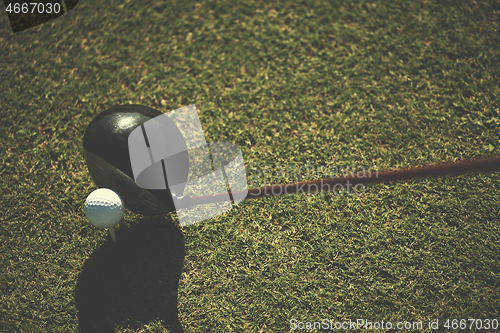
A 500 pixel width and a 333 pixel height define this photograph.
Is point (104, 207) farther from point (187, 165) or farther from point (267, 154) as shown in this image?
point (267, 154)

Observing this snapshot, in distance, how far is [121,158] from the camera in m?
2.75

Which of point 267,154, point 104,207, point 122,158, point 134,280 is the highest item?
point 122,158

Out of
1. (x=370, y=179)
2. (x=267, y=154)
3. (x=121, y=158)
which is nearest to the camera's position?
(x=121, y=158)

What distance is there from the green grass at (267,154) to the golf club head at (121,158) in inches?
17.4

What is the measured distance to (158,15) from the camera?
14.9 feet

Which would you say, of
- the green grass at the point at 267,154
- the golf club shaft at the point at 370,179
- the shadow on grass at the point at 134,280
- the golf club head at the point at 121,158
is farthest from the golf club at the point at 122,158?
the golf club shaft at the point at 370,179

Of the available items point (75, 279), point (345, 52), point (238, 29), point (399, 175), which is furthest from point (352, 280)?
point (238, 29)

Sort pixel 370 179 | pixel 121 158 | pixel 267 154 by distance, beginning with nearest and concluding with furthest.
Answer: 1. pixel 121 158
2. pixel 370 179
3. pixel 267 154

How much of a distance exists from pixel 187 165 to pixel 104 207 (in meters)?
0.71

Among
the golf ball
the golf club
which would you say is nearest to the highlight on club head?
the golf club

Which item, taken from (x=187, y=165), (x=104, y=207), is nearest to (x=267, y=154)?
(x=187, y=165)

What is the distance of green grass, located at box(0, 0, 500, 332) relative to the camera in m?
2.93

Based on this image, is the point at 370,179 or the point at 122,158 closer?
the point at 122,158

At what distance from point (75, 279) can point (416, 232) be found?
114 inches
